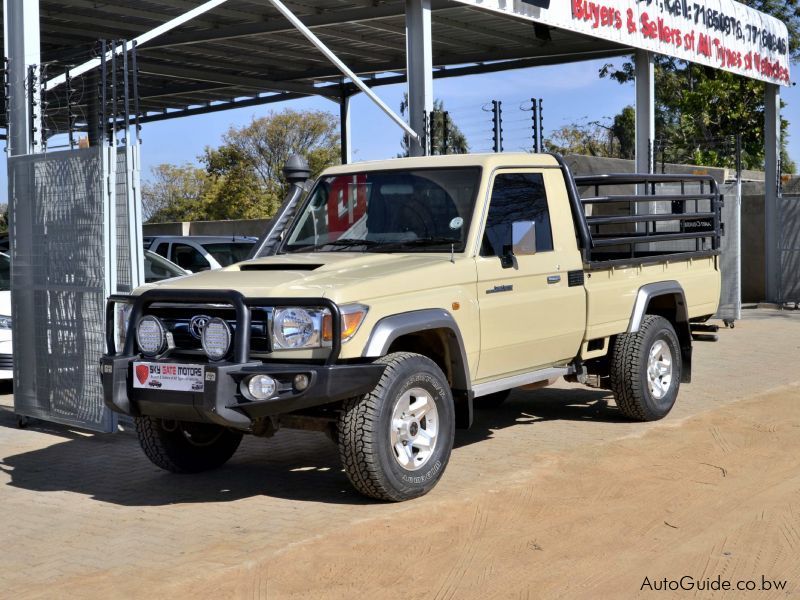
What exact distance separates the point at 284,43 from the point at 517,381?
1341 centimetres

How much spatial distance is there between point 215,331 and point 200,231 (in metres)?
28.3

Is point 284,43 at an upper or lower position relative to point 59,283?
upper

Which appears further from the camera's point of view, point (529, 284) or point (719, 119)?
point (719, 119)

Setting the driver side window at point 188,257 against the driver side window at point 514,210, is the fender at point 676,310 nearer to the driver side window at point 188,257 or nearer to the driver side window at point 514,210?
the driver side window at point 514,210

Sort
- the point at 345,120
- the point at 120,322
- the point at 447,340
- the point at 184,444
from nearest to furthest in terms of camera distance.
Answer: the point at 447,340 < the point at 120,322 < the point at 184,444 < the point at 345,120

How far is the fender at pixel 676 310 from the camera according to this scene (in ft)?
28.7

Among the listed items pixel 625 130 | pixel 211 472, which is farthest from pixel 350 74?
pixel 625 130

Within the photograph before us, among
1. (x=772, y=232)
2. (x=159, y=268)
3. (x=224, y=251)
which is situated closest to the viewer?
(x=159, y=268)

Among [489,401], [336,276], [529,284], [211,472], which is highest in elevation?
[336,276]

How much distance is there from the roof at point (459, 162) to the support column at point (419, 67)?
5.61 m

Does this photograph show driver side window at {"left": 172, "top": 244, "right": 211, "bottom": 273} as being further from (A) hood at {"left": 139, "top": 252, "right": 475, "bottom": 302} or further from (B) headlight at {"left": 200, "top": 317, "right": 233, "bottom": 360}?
(B) headlight at {"left": 200, "top": 317, "right": 233, "bottom": 360}

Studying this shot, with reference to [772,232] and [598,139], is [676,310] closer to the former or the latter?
[772,232]

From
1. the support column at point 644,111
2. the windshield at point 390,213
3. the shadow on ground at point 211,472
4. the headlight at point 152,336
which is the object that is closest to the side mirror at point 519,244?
the windshield at point 390,213

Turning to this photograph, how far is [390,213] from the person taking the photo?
7.63 metres
